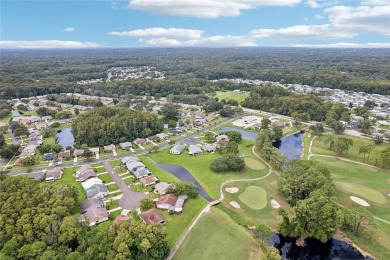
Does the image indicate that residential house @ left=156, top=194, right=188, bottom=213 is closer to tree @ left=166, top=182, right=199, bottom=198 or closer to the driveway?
tree @ left=166, top=182, right=199, bottom=198

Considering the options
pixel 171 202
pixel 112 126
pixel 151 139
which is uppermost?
pixel 112 126

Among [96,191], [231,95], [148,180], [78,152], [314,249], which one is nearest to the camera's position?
[314,249]

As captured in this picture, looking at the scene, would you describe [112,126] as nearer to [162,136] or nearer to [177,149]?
[162,136]

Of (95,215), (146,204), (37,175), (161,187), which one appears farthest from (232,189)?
(37,175)

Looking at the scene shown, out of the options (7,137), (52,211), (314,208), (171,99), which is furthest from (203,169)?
(171,99)

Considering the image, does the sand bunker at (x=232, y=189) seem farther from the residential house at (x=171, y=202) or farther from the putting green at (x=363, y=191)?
the putting green at (x=363, y=191)

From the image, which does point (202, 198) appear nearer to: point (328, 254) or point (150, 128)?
point (328, 254)

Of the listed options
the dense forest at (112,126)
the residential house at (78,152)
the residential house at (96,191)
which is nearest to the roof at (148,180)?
the residential house at (96,191)
